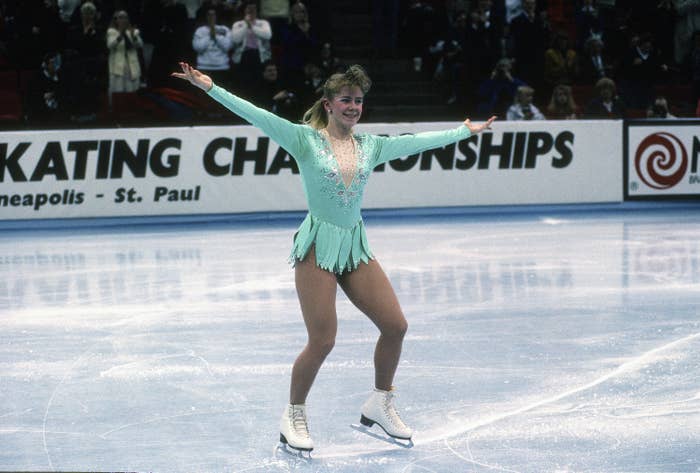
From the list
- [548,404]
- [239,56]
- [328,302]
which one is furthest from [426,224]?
[328,302]

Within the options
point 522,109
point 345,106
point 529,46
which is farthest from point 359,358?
point 529,46

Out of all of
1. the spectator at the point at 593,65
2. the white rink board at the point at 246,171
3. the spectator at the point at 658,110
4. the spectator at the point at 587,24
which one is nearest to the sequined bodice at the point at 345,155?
the white rink board at the point at 246,171

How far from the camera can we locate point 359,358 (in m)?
7.39

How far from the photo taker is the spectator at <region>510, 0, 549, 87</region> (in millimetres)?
17984

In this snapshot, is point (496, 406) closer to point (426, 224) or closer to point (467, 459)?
point (467, 459)

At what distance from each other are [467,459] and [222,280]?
215 inches

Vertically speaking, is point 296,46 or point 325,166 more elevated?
point 296,46

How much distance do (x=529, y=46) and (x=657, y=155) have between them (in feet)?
10.5

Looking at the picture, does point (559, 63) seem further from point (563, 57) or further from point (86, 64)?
point (86, 64)

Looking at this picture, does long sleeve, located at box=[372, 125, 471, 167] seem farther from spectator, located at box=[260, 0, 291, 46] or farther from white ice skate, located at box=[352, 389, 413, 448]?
spectator, located at box=[260, 0, 291, 46]

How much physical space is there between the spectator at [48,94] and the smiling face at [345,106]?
10.6 metres

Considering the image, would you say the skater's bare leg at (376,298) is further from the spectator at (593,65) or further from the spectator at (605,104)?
the spectator at (593,65)

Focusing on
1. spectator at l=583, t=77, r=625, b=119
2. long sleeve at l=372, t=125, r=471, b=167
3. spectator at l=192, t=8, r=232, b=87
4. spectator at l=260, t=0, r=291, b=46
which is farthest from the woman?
spectator at l=260, t=0, r=291, b=46

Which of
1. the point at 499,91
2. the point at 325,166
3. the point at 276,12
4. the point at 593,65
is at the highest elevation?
the point at 276,12
